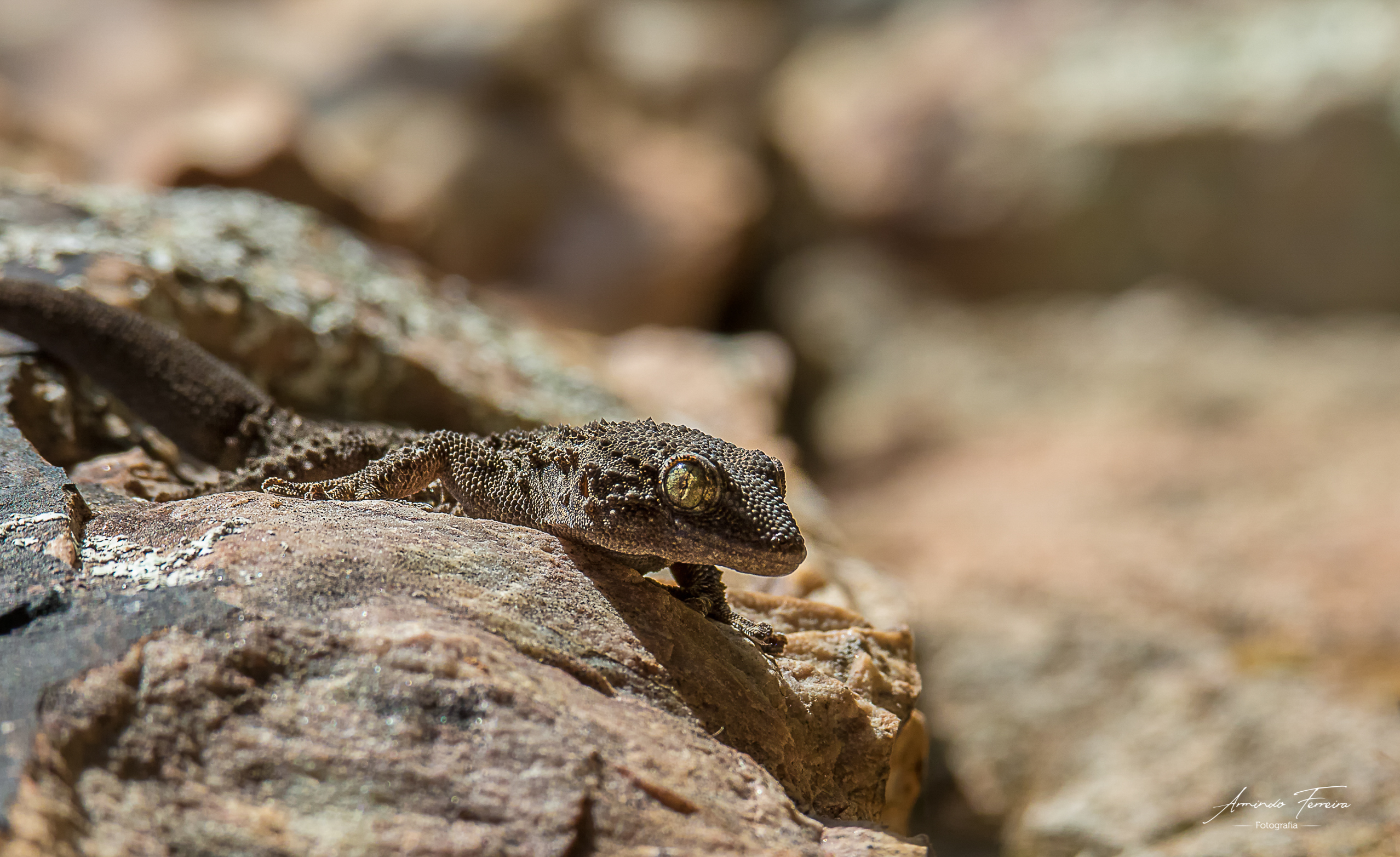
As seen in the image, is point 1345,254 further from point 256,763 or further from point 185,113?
point 185,113

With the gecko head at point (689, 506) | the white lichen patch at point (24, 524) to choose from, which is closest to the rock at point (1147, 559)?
the gecko head at point (689, 506)

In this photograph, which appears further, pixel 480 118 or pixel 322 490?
pixel 480 118

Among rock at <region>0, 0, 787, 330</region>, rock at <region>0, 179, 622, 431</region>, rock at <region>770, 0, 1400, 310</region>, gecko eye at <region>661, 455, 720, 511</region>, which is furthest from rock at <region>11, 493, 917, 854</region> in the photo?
rock at <region>770, 0, 1400, 310</region>

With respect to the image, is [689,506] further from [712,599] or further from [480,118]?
[480,118]

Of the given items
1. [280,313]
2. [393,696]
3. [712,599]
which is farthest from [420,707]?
[280,313]

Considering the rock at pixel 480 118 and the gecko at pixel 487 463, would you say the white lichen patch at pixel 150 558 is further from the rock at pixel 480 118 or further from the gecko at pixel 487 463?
the rock at pixel 480 118

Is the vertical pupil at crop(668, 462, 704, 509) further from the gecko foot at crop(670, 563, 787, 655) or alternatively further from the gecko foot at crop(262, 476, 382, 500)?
the gecko foot at crop(262, 476, 382, 500)
